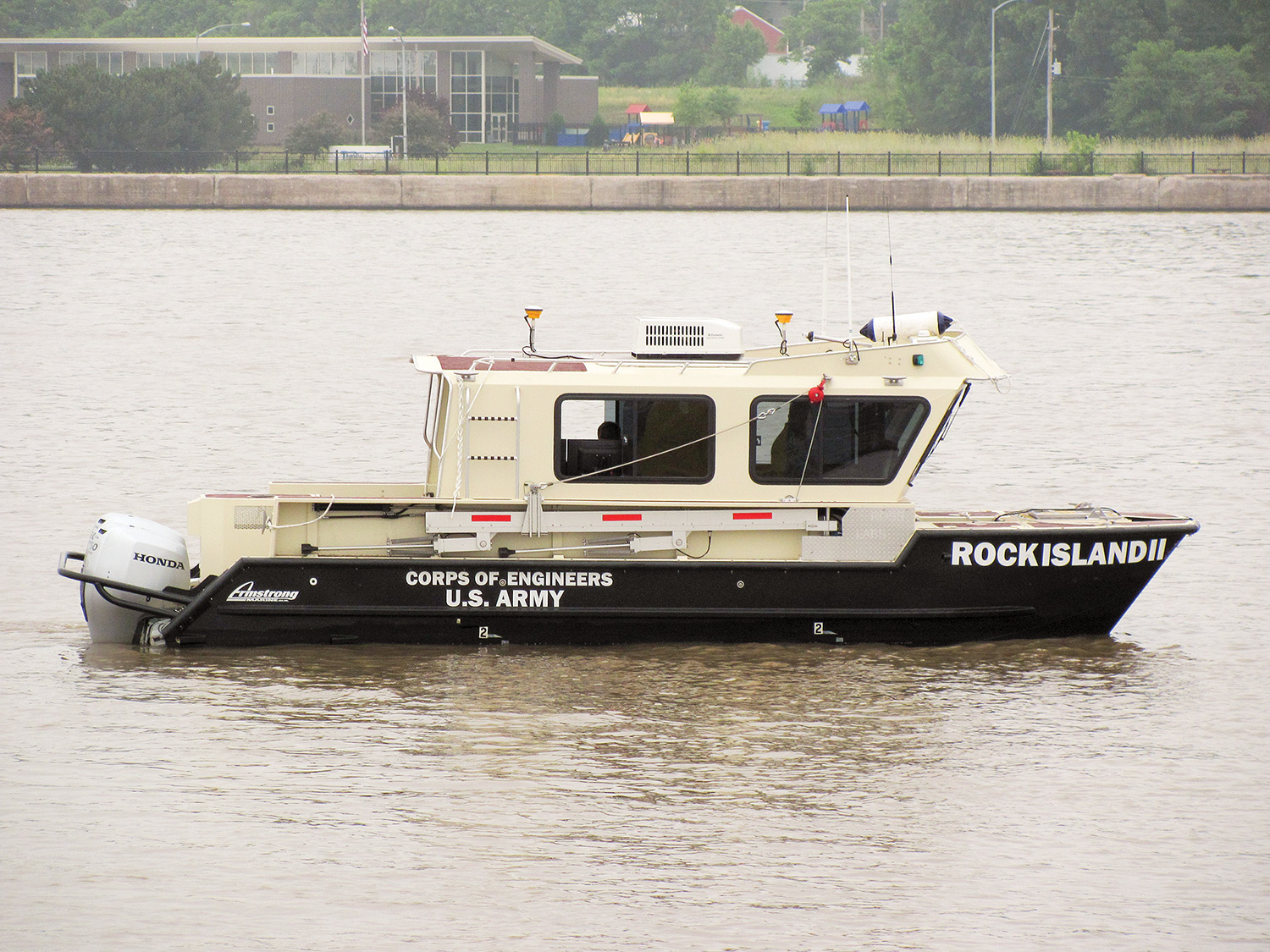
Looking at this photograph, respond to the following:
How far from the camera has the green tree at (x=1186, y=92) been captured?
84.9 m

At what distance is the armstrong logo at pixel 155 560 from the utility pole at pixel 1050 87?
68893 mm

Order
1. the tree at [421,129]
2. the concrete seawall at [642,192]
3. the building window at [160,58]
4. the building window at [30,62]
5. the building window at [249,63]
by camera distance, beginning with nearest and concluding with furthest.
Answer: the concrete seawall at [642,192]
the tree at [421,129]
the building window at [249,63]
the building window at [30,62]
the building window at [160,58]

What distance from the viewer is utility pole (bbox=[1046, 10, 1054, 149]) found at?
79.9m

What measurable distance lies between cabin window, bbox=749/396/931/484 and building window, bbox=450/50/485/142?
286 ft

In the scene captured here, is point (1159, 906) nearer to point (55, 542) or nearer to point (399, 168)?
point (55, 542)

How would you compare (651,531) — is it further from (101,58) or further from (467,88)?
(101,58)

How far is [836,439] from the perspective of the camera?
13031 millimetres

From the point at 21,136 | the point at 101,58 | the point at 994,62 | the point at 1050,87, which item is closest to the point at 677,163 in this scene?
the point at 1050,87

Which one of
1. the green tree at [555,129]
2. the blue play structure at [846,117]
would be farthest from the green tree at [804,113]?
the green tree at [555,129]

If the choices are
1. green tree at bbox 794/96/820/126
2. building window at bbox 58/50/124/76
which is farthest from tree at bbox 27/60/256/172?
green tree at bbox 794/96/820/126

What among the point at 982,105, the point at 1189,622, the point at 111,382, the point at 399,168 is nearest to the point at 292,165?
the point at 399,168

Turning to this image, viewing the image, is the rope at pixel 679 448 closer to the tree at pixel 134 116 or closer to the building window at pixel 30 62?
the tree at pixel 134 116

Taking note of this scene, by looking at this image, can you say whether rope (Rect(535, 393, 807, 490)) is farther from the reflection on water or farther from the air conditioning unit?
the reflection on water

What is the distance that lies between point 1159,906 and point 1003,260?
1795 inches
